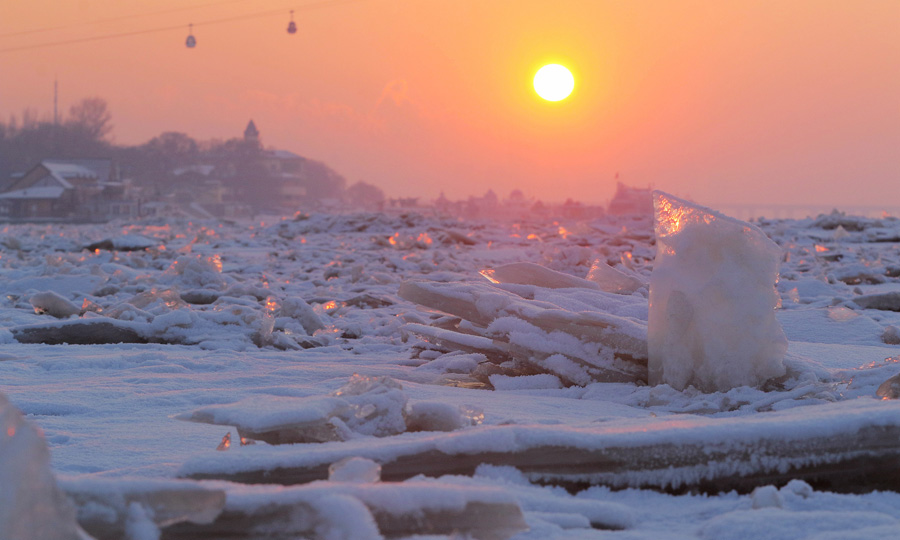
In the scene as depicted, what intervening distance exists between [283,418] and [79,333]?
88.8 inches

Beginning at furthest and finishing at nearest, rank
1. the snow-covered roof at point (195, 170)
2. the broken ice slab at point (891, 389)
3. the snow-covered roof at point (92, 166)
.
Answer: the snow-covered roof at point (195, 170) < the snow-covered roof at point (92, 166) < the broken ice slab at point (891, 389)

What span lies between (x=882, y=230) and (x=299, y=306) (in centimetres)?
998

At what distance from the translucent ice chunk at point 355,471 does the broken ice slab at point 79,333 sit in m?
2.36

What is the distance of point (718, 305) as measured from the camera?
1.88 metres

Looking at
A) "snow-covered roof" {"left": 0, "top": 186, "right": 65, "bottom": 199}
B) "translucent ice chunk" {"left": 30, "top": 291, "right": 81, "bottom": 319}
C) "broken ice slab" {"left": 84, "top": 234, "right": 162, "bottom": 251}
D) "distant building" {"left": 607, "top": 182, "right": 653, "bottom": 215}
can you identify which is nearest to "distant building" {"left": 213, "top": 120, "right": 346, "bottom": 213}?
"snow-covered roof" {"left": 0, "top": 186, "right": 65, "bottom": 199}

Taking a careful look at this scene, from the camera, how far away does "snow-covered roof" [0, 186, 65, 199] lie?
175 feet

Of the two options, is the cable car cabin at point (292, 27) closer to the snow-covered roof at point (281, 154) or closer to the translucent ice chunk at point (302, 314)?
the translucent ice chunk at point (302, 314)

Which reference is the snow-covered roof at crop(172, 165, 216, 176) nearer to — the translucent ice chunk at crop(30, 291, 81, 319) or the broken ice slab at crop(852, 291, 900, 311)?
the translucent ice chunk at crop(30, 291, 81, 319)

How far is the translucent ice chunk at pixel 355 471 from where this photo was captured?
1.07 metres

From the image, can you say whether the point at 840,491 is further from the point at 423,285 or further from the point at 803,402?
the point at 423,285

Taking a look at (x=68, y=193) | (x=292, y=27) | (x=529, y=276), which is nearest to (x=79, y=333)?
(x=529, y=276)

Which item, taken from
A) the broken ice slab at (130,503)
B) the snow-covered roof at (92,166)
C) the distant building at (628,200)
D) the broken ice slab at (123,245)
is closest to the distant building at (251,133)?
the snow-covered roof at (92,166)

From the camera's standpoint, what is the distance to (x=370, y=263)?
7469mm

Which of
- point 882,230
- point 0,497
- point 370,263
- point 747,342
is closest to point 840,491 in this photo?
point 747,342
